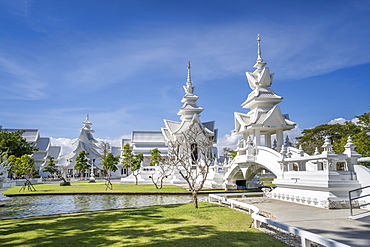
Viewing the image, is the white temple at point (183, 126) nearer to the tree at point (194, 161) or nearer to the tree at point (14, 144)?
the tree at point (194, 161)

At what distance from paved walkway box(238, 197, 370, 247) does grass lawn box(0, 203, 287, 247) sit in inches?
44.4

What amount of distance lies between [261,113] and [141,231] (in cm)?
1730

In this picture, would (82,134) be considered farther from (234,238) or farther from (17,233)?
(234,238)

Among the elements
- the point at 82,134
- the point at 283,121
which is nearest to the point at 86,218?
the point at 283,121

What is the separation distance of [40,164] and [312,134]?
49656 millimetres

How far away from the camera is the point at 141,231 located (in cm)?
841

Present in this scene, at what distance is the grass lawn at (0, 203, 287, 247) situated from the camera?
23.4 feet

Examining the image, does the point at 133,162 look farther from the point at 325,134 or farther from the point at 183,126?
the point at 325,134

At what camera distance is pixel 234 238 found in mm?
7234

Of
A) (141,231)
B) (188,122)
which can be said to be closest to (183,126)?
(188,122)

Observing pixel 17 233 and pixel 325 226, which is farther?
pixel 17 233

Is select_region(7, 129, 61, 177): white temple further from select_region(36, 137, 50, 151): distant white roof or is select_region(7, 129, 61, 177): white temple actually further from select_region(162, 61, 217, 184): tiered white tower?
select_region(162, 61, 217, 184): tiered white tower

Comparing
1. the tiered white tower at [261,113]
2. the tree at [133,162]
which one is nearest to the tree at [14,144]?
the tree at [133,162]

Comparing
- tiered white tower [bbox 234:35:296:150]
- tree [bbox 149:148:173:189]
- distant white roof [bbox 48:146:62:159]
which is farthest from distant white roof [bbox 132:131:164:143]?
tiered white tower [bbox 234:35:296:150]
